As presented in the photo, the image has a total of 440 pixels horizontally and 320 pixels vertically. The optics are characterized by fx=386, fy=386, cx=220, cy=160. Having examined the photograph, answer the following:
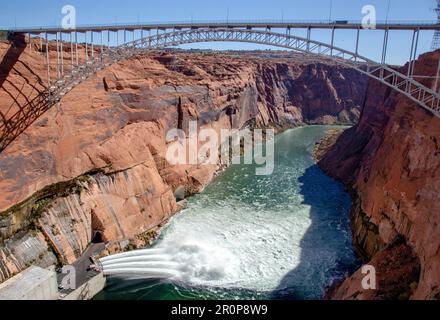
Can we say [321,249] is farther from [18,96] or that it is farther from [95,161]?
[18,96]

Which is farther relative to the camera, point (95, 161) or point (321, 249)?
point (95, 161)

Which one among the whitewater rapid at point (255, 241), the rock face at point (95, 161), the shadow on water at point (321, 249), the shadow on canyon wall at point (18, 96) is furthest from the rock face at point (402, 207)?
the shadow on canyon wall at point (18, 96)

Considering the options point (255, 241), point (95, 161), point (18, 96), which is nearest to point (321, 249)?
point (255, 241)

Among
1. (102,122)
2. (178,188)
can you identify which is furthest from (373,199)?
(102,122)

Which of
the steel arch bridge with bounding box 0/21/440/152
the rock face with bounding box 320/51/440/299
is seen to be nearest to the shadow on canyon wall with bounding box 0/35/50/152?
the steel arch bridge with bounding box 0/21/440/152
